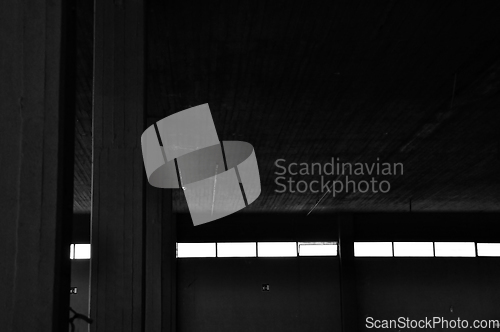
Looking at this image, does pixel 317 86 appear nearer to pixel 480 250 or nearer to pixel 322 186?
pixel 322 186

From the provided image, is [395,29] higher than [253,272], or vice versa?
[395,29]

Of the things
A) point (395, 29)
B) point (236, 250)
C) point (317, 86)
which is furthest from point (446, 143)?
point (236, 250)

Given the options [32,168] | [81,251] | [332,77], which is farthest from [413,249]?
[32,168]

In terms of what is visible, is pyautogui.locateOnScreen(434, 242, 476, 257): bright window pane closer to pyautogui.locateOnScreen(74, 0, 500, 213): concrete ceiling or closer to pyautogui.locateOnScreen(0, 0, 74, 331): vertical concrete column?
pyautogui.locateOnScreen(74, 0, 500, 213): concrete ceiling

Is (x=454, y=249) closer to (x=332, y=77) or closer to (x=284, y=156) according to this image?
(x=284, y=156)

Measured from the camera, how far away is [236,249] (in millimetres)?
22516

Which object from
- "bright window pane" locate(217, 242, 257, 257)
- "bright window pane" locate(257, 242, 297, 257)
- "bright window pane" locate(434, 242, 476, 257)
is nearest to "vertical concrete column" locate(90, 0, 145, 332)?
"bright window pane" locate(217, 242, 257, 257)

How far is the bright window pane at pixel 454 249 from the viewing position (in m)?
22.6

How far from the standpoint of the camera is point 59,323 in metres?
2.77

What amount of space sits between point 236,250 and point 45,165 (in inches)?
785

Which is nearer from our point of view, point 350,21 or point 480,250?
point 350,21

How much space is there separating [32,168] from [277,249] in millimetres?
20113

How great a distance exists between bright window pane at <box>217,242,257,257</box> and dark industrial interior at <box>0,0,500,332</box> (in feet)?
0.69

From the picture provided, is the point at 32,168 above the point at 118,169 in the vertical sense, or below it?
below
